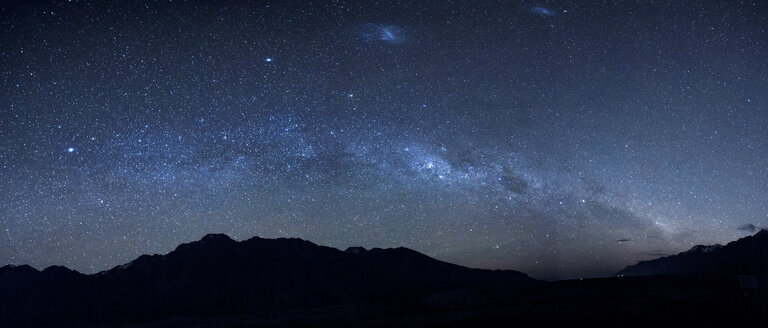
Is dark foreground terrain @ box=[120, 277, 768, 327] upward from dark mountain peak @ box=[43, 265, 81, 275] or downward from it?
downward

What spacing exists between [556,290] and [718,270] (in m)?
113

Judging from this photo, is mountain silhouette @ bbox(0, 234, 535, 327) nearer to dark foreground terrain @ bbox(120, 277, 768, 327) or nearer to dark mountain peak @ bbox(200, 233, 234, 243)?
dark mountain peak @ bbox(200, 233, 234, 243)

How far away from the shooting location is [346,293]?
428ft

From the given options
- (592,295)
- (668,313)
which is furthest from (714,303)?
(592,295)

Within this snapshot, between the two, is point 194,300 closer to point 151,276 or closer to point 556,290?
point 151,276

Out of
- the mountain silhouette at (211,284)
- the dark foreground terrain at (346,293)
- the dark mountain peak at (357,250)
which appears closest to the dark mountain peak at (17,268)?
the mountain silhouette at (211,284)

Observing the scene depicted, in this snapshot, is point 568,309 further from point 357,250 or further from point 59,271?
point 59,271

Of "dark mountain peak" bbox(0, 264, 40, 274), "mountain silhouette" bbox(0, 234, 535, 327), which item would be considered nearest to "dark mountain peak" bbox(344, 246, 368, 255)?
"mountain silhouette" bbox(0, 234, 535, 327)

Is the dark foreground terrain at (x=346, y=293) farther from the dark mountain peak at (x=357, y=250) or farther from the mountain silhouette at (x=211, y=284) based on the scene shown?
the dark mountain peak at (x=357, y=250)

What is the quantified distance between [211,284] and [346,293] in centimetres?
3614

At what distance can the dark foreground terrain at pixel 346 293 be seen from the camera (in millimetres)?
41219

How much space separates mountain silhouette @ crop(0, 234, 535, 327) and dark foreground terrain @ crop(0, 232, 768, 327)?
35 centimetres

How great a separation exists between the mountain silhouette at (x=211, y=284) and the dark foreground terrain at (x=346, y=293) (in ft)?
1.16

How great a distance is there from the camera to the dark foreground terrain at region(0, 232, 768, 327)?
4122 centimetres
